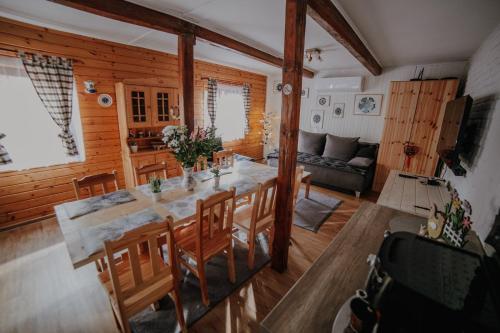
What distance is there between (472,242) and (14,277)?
3557 millimetres

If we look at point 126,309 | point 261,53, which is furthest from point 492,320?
point 261,53

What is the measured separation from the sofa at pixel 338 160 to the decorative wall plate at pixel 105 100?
319cm

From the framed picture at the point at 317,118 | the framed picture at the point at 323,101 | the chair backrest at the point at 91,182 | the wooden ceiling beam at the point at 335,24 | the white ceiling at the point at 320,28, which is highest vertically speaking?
the white ceiling at the point at 320,28

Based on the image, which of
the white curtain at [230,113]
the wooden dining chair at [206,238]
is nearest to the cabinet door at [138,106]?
the white curtain at [230,113]

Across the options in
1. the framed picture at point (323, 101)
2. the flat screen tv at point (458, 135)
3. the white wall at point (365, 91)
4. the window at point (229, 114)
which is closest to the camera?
the flat screen tv at point (458, 135)

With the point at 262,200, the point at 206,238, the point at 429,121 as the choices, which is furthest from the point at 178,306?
the point at 429,121

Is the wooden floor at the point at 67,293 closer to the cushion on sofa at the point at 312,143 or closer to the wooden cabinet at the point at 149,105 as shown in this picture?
the wooden cabinet at the point at 149,105

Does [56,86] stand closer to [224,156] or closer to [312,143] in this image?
[224,156]

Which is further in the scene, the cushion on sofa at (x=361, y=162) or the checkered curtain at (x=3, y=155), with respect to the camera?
the cushion on sofa at (x=361, y=162)

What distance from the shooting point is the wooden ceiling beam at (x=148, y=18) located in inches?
73.7

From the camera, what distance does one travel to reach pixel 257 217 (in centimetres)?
201

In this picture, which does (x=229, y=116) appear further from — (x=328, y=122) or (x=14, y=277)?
(x=14, y=277)

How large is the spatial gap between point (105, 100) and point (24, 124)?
3.20ft

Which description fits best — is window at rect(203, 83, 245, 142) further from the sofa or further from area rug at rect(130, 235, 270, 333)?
area rug at rect(130, 235, 270, 333)
